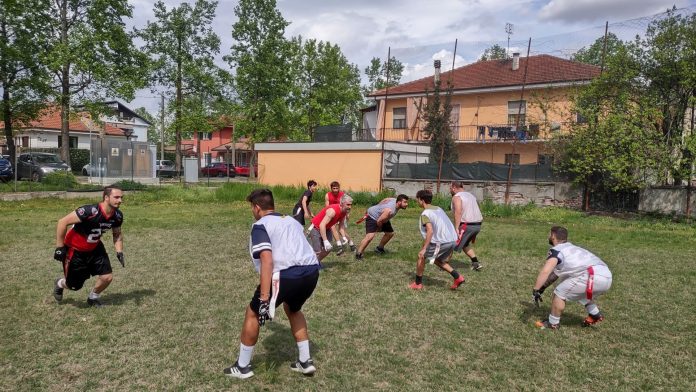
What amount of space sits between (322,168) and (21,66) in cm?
1696

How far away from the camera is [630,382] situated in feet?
15.5

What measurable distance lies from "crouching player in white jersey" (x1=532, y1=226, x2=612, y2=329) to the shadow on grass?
537cm

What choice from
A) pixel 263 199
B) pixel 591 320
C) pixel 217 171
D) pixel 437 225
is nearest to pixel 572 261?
pixel 591 320

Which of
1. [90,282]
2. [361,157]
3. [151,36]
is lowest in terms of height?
[90,282]

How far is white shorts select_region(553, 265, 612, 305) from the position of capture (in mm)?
5895

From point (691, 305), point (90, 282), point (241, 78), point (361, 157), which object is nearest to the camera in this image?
point (691, 305)

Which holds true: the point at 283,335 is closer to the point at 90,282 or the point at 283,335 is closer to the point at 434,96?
the point at 90,282

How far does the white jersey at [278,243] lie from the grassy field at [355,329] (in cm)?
114

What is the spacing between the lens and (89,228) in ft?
21.3

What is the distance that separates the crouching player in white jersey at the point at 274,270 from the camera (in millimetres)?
4219

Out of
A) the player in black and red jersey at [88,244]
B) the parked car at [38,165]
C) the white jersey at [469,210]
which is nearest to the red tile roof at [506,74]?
the parked car at [38,165]

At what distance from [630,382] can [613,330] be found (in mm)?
1563

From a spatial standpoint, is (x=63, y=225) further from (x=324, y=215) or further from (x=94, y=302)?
(x=324, y=215)

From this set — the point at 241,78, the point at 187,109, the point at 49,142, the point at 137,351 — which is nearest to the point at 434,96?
the point at 241,78
